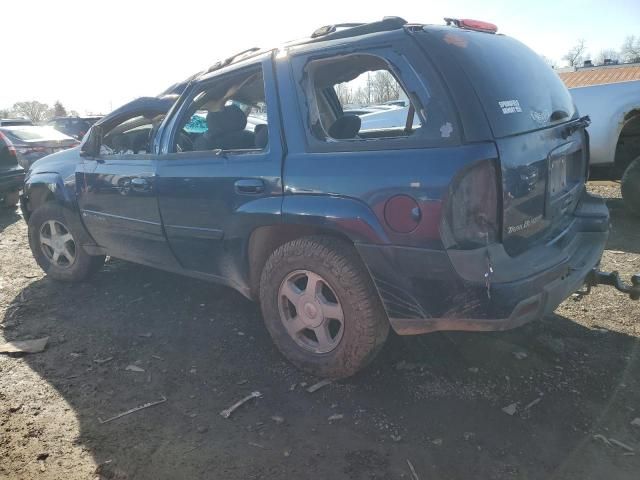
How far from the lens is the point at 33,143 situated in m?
11.1

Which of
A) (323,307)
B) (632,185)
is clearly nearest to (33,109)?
(632,185)

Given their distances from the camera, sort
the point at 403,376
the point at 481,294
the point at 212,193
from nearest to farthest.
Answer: the point at 481,294 → the point at 403,376 → the point at 212,193

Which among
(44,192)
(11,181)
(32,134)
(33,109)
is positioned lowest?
(11,181)

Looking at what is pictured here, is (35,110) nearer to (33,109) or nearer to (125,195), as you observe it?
(33,109)

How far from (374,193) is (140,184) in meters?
2.05

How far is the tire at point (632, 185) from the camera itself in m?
5.87

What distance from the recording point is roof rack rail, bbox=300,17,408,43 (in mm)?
2608

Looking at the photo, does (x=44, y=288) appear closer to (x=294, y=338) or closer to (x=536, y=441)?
(x=294, y=338)

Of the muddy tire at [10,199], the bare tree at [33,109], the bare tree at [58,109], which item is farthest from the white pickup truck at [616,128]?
the bare tree at [33,109]

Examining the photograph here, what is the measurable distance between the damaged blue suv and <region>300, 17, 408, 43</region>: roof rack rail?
0.01 metres

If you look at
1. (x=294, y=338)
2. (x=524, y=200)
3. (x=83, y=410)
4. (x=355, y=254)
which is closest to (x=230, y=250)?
(x=294, y=338)

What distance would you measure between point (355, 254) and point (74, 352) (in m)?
2.23

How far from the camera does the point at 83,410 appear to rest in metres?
2.83

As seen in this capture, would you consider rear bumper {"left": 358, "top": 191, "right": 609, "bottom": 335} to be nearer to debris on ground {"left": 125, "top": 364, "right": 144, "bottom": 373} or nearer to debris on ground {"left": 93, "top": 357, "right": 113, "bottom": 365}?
debris on ground {"left": 125, "top": 364, "right": 144, "bottom": 373}
